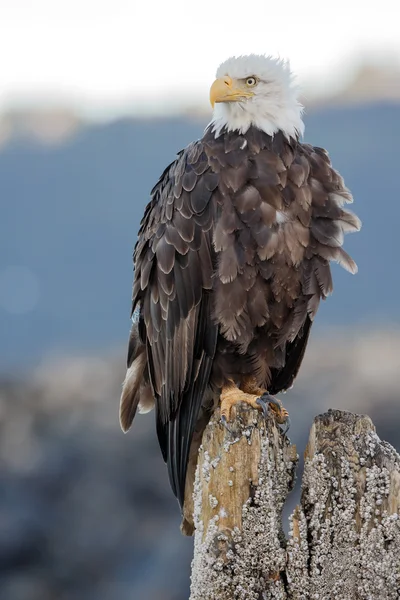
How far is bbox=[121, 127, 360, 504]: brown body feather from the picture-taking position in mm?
4125

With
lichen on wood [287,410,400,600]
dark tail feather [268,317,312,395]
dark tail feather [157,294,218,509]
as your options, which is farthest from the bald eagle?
lichen on wood [287,410,400,600]

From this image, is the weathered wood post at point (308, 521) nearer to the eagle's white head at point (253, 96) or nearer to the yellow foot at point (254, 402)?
the yellow foot at point (254, 402)

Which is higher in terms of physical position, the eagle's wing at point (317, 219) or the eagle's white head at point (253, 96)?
the eagle's white head at point (253, 96)

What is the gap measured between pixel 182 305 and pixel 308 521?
1.34 meters

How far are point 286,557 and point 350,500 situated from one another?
345 millimetres

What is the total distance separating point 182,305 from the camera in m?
4.24

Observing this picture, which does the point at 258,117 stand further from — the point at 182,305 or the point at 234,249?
the point at 182,305

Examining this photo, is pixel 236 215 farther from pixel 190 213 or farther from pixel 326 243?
pixel 326 243

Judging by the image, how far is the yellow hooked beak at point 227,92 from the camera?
4.20 meters

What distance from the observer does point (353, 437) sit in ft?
11.1

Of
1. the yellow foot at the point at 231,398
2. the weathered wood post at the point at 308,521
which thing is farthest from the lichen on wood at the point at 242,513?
the yellow foot at the point at 231,398

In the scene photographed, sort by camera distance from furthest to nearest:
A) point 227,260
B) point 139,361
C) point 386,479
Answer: point 139,361
point 227,260
point 386,479

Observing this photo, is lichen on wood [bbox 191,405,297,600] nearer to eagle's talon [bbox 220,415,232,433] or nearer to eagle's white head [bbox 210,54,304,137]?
eagle's talon [bbox 220,415,232,433]

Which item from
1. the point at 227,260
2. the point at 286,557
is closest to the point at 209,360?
the point at 227,260
